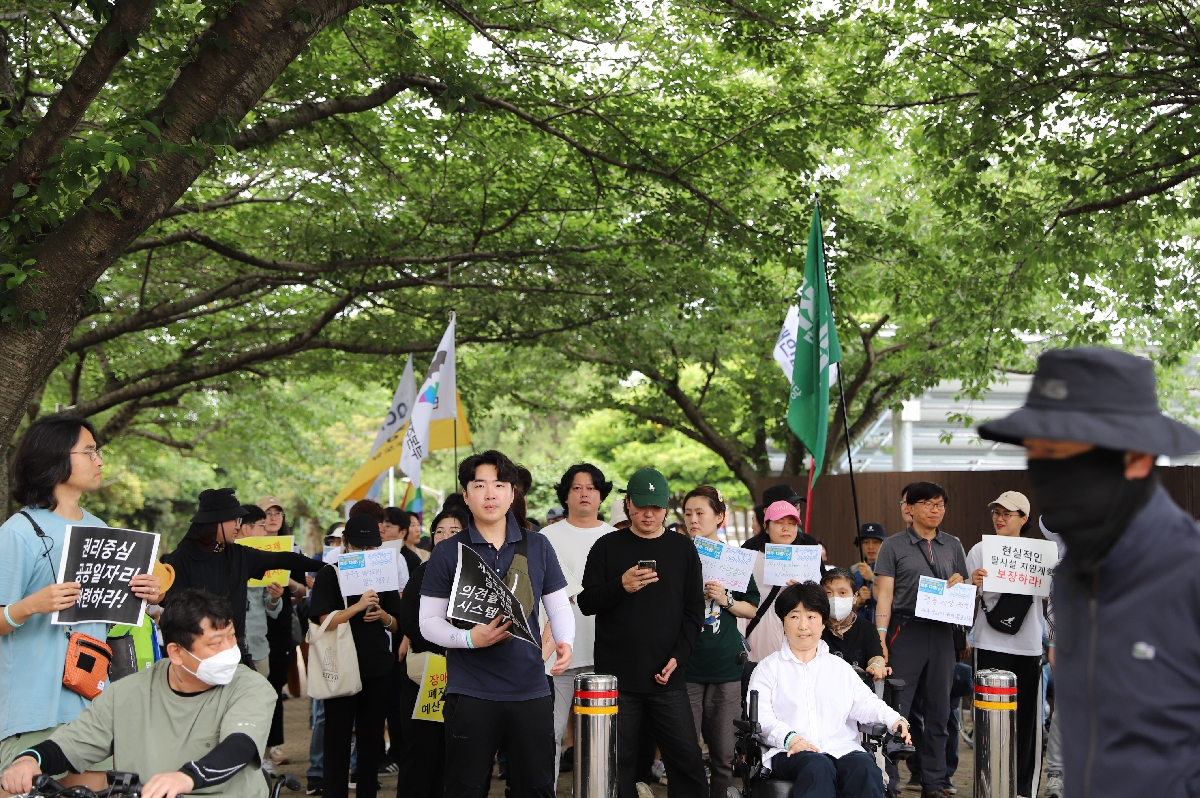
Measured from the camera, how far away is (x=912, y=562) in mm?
8164

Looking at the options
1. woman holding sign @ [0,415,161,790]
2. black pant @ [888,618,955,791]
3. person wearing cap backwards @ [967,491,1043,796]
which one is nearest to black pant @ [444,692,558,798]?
woman holding sign @ [0,415,161,790]

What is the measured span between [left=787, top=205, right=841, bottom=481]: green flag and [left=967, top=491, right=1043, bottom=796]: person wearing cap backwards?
197cm

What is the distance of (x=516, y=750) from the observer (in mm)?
5500

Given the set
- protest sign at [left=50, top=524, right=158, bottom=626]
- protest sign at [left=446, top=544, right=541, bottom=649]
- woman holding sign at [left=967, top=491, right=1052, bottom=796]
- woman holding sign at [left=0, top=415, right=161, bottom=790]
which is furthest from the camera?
woman holding sign at [left=967, top=491, right=1052, bottom=796]

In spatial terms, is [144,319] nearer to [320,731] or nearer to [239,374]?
[239,374]

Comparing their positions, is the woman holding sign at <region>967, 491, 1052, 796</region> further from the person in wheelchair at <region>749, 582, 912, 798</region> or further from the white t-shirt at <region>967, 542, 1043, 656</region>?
the person in wheelchair at <region>749, 582, 912, 798</region>

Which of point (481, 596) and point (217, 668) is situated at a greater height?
point (481, 596)

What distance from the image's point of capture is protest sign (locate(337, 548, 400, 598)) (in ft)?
24.3

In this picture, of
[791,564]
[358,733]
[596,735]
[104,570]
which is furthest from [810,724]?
[104,570]

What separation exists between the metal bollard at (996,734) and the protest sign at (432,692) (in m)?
3.21

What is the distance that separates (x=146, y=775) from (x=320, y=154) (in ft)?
35.7

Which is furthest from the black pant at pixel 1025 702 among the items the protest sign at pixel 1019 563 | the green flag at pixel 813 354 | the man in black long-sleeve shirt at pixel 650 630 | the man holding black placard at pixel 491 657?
the man holding black placard at pixel 491 657

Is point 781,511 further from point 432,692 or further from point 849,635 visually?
point 432,692

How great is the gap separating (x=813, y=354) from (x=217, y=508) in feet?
17.7
